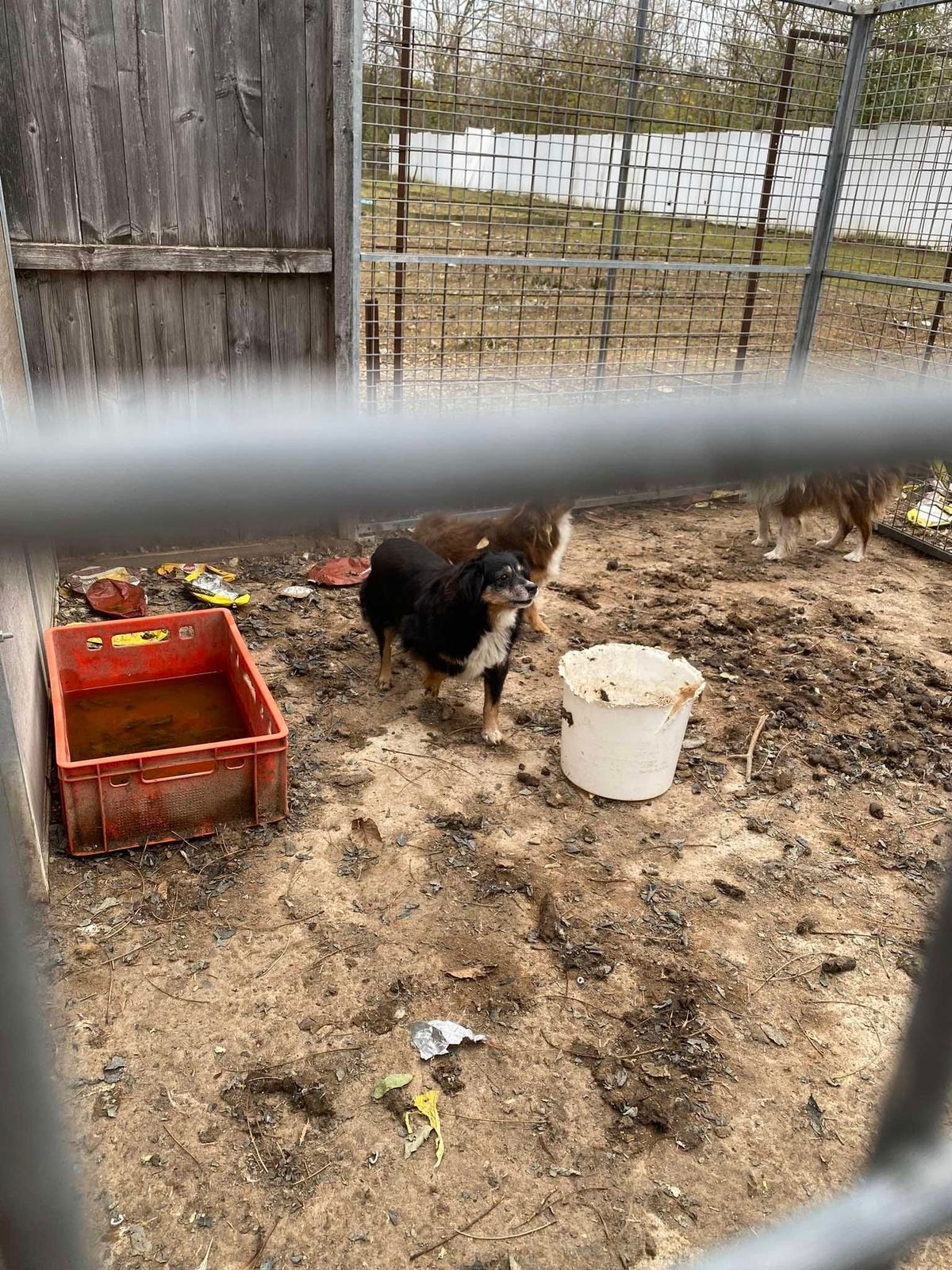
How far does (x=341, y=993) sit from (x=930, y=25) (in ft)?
23.8

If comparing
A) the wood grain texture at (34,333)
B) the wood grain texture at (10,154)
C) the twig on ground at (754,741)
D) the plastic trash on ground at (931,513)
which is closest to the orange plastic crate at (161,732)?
the wood grain texture at (34,333)

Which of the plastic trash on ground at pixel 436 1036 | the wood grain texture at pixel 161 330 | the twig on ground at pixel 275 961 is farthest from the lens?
the wood grain texture at pixel 161 330

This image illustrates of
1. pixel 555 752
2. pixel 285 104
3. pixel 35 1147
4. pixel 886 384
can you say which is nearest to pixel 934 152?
pixel 285 104

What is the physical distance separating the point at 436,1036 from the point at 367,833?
1027 millimetres

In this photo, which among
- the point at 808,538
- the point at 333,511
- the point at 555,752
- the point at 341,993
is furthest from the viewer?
the point at 808,538

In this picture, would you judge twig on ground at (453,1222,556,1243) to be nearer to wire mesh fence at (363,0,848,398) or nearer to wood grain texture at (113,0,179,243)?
wire mesh fence at (363,0,848,398)

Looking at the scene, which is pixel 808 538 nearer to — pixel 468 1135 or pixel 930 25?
pixel 930 25

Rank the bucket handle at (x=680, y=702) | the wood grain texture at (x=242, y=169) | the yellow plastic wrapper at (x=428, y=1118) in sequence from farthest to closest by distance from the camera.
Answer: the wood grain texture at (x=242, y=169)
the bucket handle at (x=680, y=702)
the yellow plastic wrapper at (x=428, y=1118)

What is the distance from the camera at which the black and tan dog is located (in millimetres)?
3998

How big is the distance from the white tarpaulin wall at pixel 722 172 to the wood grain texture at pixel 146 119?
1.30m

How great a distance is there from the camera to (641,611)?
5723 mm

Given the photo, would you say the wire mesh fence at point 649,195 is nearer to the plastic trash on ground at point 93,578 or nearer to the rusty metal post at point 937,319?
the rusty metal post at point 937,319

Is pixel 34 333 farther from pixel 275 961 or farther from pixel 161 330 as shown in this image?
pixel 275 961

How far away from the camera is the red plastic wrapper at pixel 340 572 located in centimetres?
574
